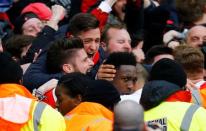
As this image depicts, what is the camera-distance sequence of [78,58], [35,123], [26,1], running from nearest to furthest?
[35,123], [78,58], [26,1]

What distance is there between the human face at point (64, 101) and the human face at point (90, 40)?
6.08 feet

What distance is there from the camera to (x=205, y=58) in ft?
33.0

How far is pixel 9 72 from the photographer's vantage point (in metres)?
7.27

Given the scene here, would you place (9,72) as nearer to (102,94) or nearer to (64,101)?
(64,101)

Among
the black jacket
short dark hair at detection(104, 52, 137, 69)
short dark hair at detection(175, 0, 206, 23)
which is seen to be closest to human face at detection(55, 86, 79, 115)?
the black jacket

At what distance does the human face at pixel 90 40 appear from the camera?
30.0ft

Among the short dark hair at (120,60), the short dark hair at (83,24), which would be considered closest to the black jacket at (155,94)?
the short dark hair at (120,60)

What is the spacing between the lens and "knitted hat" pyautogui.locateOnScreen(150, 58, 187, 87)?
25.7ft

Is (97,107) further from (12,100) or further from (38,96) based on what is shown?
(38,96)

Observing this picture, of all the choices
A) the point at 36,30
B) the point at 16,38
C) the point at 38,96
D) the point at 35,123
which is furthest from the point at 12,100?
the point at 36,30

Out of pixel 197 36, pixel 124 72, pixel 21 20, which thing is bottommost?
pixel 197 36

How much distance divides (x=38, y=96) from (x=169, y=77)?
49.9 inches

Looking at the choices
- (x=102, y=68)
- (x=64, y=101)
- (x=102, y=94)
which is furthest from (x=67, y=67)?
(x=102, y=94)

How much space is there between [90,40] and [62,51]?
0.69 metres
